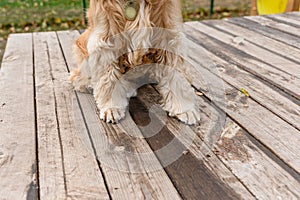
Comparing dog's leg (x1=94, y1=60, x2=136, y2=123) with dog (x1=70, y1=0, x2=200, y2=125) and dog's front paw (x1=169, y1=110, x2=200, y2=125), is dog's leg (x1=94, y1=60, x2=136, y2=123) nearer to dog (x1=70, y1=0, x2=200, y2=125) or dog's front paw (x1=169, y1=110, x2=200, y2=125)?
dog (x1=70, y1=0, x2=200, y2=125)

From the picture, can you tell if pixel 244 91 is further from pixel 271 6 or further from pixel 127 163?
pixel 271 6

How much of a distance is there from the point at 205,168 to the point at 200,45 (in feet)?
6.61

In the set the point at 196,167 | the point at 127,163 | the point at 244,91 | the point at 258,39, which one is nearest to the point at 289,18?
the point at 258,39

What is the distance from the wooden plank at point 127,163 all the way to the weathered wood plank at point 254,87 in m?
0.90

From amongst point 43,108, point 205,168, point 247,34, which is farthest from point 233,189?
point 247,34

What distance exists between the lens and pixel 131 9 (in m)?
2.10

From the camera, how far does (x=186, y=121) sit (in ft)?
7.29

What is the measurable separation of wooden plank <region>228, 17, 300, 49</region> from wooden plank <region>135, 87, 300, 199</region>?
1715mm

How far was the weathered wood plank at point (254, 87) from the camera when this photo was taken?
2.31 m

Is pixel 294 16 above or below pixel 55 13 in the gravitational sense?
above

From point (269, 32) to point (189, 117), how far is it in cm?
217

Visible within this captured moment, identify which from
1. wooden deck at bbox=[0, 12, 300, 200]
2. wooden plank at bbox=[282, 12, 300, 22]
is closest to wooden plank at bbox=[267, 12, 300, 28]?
wooden plank at bbox=[282, 12, 300, 22]

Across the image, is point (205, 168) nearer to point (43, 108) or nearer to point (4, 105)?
point (43, 108)

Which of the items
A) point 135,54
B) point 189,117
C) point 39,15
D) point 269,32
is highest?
point 135,54
